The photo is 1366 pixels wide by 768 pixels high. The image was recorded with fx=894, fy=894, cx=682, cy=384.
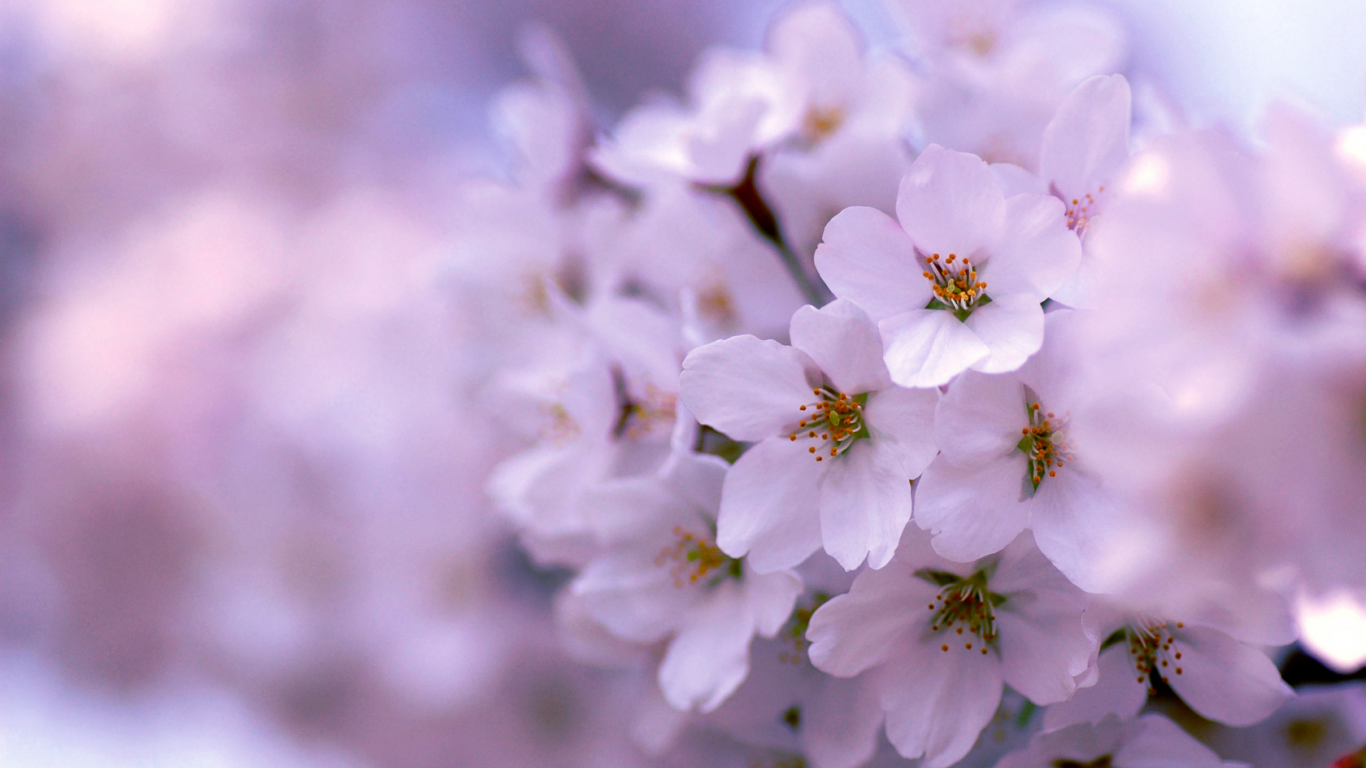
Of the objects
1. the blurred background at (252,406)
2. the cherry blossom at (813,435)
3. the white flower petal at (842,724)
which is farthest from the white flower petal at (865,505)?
the blurred background at (252,406)

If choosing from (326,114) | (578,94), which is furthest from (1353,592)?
(326,114)

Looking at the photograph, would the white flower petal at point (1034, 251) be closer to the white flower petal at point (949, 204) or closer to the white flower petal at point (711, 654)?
the white flower petal at point (949, 204)

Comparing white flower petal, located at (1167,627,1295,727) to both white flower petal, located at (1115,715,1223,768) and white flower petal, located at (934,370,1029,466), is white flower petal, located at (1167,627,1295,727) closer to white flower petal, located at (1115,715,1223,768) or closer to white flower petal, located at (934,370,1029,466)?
white flower petal, located at (1115,715,1223,768)

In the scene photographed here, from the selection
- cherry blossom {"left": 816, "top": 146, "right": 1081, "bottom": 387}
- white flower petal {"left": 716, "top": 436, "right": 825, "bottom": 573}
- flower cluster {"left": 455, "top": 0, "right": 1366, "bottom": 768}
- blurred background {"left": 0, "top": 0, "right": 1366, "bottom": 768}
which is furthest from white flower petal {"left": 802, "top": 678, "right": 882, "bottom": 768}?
blurred background {"left": 0, "top": 0, "right": 1366, "bottom": 768}

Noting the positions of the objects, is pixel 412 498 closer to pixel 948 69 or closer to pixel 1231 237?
pixel 948 69

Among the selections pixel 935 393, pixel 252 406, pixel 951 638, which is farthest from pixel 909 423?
pixel 252 406

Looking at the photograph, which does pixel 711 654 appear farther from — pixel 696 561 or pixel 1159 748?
pixel 1159 748
